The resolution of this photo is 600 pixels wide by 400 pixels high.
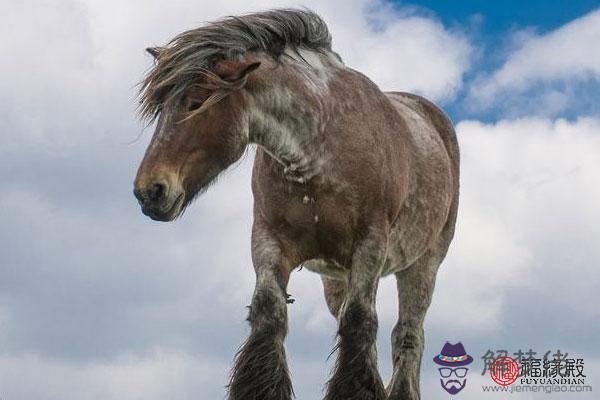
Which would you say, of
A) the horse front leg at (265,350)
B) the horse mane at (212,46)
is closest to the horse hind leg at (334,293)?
the horse front leg at (265,350)

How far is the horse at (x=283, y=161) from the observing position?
8.14 metres

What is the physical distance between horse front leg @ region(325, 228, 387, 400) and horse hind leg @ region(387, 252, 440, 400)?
6.30 ft

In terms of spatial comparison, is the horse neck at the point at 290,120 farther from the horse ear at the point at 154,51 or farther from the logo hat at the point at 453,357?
the logo hat at the point at 453,357

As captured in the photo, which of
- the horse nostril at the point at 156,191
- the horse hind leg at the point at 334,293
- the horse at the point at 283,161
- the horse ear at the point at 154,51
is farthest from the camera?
the horse hind leg at the point at 334,293

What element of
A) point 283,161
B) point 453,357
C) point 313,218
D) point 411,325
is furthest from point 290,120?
point 453,357

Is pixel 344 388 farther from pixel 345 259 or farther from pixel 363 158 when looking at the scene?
pixel 363 158

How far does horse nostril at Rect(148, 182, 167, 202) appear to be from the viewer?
7824 millimetres

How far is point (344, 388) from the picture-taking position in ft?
28.7

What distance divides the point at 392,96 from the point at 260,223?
327 cm

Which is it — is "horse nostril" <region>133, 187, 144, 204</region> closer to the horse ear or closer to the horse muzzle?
the horse muzzle

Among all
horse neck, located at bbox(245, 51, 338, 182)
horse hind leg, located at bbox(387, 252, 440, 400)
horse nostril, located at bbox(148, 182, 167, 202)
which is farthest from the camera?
horse hind leg, located at bbox(387, 252, 440, 400)

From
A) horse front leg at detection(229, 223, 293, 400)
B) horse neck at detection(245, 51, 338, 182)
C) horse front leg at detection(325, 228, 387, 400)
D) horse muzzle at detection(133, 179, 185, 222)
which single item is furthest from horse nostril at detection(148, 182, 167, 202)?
horse front leg at detection(325, 228, 387, 400)

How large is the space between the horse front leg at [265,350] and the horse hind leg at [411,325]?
2396 mm

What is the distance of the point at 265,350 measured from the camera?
8.54 metres
